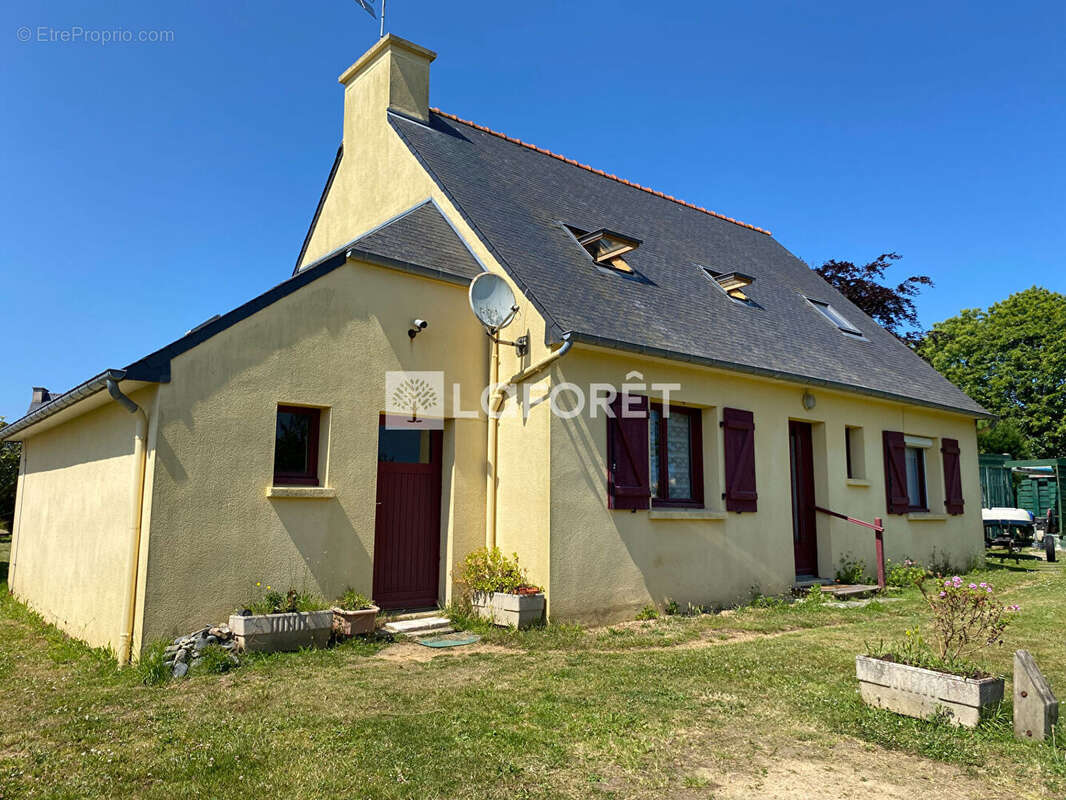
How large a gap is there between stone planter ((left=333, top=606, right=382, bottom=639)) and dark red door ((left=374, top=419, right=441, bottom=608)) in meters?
1.06

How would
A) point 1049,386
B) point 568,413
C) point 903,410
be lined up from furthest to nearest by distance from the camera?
point 1049,386
point 903,410
point 568,413

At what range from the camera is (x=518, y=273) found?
8.83m

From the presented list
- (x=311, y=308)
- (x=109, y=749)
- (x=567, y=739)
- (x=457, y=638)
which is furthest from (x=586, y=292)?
(x=109, y=749)

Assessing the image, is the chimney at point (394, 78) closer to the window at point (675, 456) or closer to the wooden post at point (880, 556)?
the window at point (675, 456)

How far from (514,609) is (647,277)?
5746mm

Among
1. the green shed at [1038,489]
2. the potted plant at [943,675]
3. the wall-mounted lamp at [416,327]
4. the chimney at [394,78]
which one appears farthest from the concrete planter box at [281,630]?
the green shed at [1038,489]

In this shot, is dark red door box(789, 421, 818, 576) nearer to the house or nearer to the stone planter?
the house

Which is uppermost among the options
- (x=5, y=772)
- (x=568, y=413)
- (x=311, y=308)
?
(x=311, y=308)

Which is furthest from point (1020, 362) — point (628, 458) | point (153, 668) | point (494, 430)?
point (153, 668)

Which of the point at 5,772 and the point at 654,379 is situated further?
the point at 654,379

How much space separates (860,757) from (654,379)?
18.5ft

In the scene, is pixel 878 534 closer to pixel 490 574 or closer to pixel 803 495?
pixel 803 495

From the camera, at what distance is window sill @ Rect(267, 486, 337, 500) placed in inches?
287

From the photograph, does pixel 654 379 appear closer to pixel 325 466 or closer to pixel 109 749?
pixel 325 466
